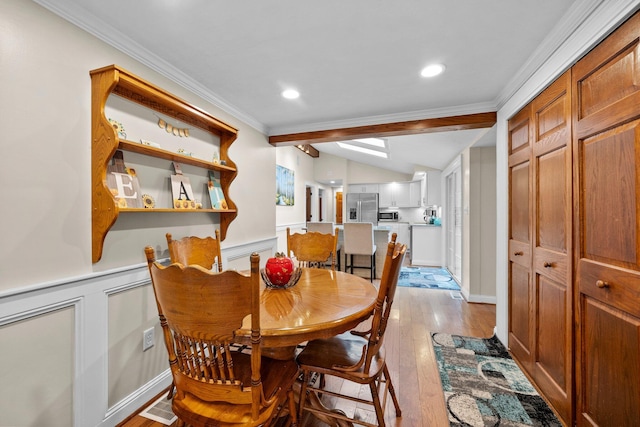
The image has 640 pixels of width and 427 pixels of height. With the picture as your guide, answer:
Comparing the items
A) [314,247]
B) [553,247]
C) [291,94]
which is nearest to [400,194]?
[314,247]

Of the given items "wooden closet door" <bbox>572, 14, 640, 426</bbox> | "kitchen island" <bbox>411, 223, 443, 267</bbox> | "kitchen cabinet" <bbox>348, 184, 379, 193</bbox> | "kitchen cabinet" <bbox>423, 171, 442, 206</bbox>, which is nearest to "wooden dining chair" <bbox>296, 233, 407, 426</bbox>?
A: "wooden closet door" <bbox>572, 14, 640, 426</bbox>

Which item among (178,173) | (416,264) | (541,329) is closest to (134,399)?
(178,173)

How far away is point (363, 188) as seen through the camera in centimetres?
809

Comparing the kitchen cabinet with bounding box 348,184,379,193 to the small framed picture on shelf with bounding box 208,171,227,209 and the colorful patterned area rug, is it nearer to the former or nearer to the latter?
the colorful patterned area rug

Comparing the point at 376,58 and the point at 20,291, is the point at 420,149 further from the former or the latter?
the point at 20,291

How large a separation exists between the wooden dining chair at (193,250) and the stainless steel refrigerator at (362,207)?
6.18 m

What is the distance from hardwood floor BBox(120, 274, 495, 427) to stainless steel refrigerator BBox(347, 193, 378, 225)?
3.79 m

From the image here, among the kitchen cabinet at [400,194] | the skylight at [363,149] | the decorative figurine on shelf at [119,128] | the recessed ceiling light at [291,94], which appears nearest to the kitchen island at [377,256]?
the skylight at [363,149]

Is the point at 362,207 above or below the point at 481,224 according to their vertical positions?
above

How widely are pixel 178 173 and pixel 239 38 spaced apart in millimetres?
1016

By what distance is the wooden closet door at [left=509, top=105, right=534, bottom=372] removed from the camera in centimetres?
200

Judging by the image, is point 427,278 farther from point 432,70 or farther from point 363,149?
point 432,70

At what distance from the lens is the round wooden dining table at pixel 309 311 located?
3.60ft

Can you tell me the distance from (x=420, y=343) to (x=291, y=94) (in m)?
2.55
